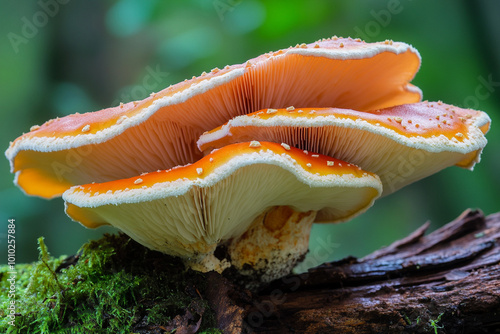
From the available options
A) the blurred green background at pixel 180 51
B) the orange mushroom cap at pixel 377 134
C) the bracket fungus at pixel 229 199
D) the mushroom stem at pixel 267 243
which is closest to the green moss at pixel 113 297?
the bracket fungus at pixel 229 199

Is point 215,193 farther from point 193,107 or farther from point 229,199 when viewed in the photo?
point 193,107

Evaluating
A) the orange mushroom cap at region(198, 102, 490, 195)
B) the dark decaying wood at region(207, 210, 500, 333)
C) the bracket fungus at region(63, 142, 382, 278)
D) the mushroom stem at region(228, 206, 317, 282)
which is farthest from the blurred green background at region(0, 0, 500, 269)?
the orange mushroom cap at region(198, 102, 490, 195)

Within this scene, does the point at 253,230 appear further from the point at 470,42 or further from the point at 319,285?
the point at 470,42

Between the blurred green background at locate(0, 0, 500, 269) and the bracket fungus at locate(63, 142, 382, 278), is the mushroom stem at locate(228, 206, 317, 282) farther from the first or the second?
the blurred green background at locate(0, 0, 500, 269)

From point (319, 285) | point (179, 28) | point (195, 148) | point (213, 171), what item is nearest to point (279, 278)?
point (319, 285)

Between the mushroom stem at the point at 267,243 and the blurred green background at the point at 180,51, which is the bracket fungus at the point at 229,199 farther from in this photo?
the blurred green background at the point at 180,51

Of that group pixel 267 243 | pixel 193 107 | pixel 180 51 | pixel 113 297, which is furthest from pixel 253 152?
pixel 180 51
